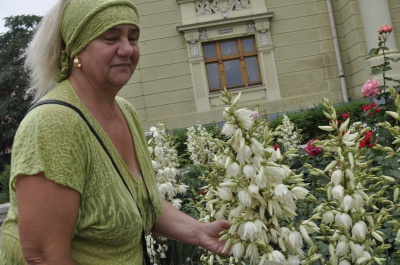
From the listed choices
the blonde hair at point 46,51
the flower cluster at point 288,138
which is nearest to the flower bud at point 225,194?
the blonde hair at point 46,51

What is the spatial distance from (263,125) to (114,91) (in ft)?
1.59

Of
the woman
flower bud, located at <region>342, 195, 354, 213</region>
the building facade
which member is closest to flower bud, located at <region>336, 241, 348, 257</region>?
flower bud, located at <region>342, 195, 354, 213</region>

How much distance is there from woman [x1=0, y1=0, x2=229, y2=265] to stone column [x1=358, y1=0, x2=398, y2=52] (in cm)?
1433

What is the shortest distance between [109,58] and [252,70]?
14.9 metres

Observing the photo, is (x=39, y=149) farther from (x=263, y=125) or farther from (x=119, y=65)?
(x=263, y=125)

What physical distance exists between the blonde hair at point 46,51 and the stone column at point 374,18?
14.4 m

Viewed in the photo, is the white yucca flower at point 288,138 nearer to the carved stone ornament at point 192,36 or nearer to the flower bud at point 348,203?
the flower bud at point 348,203

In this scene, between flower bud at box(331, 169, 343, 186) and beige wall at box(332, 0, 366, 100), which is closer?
flower bud at box(331, 169, 343, 186)

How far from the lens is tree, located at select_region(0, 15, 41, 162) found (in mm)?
27453

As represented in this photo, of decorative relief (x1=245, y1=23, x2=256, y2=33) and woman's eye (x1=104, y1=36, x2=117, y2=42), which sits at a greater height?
decorative relief (x1=245, y1=23, x2=256, y2=33)

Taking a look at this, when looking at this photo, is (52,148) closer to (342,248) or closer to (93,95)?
(93,95)

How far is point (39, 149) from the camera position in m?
1.47

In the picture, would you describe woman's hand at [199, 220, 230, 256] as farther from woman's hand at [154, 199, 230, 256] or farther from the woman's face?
the woman's face

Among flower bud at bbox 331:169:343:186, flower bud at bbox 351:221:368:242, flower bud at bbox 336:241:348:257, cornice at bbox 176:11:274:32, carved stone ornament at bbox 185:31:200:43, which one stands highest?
cornice at bbox 176:11:274:32
